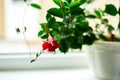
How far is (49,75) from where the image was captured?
1.07m

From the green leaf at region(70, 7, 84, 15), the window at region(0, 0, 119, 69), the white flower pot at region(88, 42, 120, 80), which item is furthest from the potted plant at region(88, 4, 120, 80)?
the window at region(0, 0, 119, 69)

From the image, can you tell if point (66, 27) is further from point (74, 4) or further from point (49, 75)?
point (49, 75)

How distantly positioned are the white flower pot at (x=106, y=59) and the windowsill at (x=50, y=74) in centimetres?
9

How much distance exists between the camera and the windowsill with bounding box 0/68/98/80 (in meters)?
1.04

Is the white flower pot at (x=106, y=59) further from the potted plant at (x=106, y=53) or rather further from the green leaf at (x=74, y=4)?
the green leaf at (x=74, y=4)

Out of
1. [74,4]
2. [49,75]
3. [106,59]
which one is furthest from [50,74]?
[74,4]

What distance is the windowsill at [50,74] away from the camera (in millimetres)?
1037

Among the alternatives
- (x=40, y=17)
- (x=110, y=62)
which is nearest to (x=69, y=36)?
(x=110, y=62)

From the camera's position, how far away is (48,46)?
2.72ft

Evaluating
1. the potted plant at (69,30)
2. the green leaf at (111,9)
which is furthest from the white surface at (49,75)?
the green leaf at (111,9)

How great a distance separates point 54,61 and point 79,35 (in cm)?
35

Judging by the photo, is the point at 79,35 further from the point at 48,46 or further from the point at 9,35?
the point at 9,35

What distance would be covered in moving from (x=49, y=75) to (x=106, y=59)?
0.91 ft

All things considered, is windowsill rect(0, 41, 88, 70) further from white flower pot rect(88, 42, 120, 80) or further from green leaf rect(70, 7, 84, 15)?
green leaf rect(70, 7, 84, 15)
